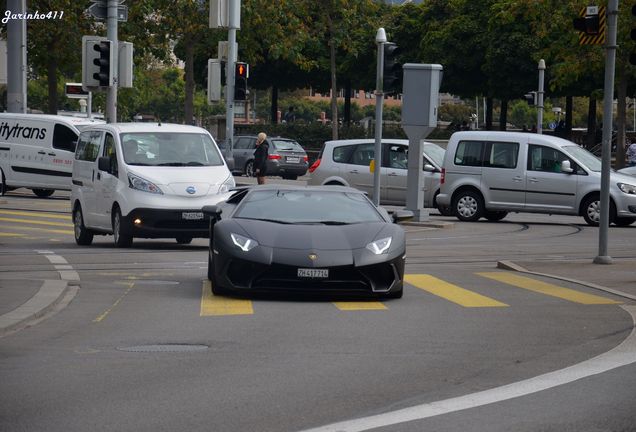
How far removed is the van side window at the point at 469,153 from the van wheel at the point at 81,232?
10.6 m

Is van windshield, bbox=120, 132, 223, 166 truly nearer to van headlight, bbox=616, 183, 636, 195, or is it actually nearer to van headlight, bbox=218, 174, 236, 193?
van headlight, bbox=218, 174, 236, 193

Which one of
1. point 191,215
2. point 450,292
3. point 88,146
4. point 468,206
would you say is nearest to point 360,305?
point 450,292

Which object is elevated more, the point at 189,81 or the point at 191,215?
the point at 189,81

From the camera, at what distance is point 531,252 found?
2189 cm

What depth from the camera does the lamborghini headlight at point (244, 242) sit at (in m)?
13.5

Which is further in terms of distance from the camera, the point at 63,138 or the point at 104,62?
the point at 63,138

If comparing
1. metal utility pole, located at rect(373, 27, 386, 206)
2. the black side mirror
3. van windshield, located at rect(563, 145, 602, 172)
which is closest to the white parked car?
metal utility pole, located at rect(373, 27, 386, 206)

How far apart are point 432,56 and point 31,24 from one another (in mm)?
26785

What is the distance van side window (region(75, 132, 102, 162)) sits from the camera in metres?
21.9

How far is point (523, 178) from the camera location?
2945cm

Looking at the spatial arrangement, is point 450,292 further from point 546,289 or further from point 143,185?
point 143,185

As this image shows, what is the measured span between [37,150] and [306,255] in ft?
74.4

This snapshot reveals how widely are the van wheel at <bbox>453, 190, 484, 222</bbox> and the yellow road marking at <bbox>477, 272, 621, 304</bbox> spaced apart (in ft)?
40.6

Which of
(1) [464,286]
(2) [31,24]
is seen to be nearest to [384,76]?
(1) [464,286]
